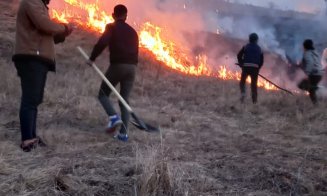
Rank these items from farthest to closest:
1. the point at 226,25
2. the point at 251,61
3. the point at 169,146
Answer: the point at 226,25, the point at 251,61, the point at 169,146

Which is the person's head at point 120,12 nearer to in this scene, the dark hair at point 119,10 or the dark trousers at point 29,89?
the dark hair at point 119,10

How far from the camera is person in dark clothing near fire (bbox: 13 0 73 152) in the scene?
5.13 m

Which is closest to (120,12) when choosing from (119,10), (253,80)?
(119,10)

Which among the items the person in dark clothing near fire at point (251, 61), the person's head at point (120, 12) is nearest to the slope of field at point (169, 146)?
the person in dark clothing near fire at point (251, 61)

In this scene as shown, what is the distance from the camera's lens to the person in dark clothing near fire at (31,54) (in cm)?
513

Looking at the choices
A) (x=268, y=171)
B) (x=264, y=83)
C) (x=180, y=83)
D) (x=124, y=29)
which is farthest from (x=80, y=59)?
(x=268, y=171)

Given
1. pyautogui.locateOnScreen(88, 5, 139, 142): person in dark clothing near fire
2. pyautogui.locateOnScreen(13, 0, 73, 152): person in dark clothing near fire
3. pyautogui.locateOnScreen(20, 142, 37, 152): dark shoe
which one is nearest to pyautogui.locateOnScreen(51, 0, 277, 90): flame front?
pyautogui.locateOnScreen(88, 5, 139, 142): person in dark clothing near fire

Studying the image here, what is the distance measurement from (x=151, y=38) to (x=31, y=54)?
11.0m

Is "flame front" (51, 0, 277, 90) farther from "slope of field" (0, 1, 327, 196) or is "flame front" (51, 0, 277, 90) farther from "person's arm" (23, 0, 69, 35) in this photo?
"person's arm" (23, 0, 69, 35)

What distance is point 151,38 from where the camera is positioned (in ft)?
52.5

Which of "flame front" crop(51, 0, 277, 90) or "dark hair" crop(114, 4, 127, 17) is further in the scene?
"flame front" crop(51, 0, 277, 90)

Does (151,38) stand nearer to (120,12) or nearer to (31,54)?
(120,12)

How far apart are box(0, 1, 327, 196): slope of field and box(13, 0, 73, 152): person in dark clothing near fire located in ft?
1.09

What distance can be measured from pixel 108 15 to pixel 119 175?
41.4 ft
